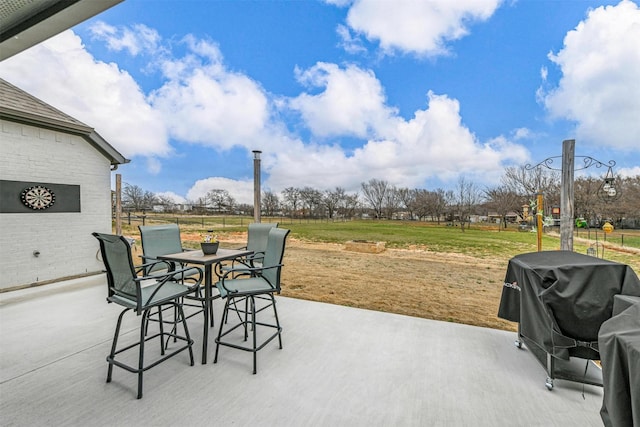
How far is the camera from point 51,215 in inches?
158

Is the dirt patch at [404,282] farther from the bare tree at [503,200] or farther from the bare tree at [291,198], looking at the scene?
the bare tree at [503,200]

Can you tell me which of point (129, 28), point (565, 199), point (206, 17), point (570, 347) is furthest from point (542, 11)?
point (129, 28)

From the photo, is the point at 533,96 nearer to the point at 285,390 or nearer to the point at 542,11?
the point at 542,11

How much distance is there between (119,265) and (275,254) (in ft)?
3.54

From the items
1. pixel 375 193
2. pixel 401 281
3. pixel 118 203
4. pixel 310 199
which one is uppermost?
pixel 375 193

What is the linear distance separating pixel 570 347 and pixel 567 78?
14.0 feet

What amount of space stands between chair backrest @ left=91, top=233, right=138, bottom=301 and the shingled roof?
3.53m

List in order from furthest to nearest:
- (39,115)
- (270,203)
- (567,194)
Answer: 1. (270,203)
2. (39,115)
3. (567,194)

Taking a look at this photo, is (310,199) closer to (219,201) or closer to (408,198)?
(219,201)

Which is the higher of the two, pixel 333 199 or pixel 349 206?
pixel 333 199

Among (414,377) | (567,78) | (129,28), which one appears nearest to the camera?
(414,377)

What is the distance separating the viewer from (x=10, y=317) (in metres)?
2.72

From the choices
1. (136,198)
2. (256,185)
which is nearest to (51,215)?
(136,198)

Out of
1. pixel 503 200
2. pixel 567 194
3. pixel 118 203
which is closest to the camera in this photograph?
pixel 567 194
